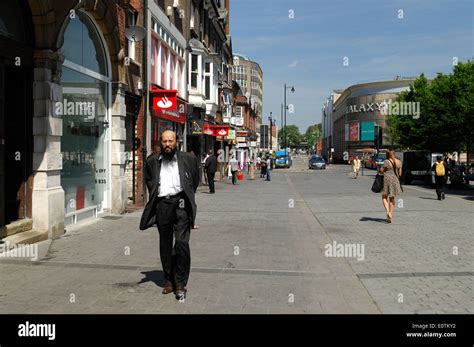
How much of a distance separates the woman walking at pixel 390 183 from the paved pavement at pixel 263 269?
439 mm

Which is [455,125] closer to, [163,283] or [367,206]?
[367,206]

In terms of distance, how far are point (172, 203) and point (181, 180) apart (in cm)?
28

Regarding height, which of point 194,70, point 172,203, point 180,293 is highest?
point 194,70

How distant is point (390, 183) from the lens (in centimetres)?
1216

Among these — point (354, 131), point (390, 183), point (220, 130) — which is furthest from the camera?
point (354, 131)

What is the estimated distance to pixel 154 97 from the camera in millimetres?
16734

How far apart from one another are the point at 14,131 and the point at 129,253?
3034mm

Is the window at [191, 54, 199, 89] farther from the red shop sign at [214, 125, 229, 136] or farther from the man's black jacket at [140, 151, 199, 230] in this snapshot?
the man's black jacket at [140, 151, 199, 230]

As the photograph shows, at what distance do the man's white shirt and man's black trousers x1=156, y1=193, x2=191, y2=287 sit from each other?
0.26 ft

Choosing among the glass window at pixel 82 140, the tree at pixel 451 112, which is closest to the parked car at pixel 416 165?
the tree at pixel 451 112

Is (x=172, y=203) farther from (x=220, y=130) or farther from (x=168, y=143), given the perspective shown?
(x=220, y=130)

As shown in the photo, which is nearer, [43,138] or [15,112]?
[15,112]

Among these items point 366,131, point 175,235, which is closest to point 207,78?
point 175,235

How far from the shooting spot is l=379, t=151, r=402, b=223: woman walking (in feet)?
39.9
